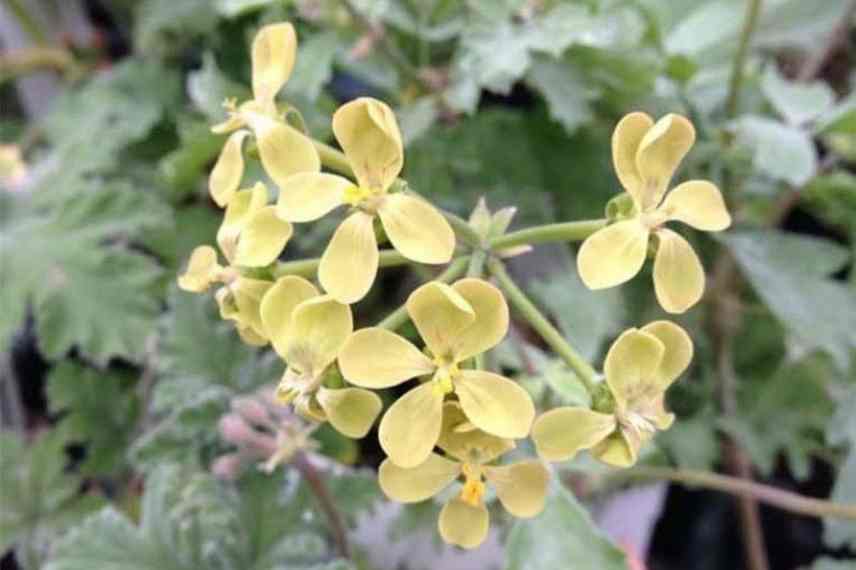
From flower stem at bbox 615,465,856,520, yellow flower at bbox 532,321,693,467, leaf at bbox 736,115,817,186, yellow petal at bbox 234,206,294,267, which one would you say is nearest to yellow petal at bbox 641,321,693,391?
yellow flower at bbox 532,321,693,467

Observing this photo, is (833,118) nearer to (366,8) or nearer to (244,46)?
(366,8)

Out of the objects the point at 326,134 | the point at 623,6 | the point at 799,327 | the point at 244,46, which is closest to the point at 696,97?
the point at 623,6

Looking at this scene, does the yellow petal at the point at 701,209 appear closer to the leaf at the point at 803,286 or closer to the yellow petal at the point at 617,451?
the yellow petal at the point at 617,451

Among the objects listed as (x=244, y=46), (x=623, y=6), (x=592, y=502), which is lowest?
(x=592, y=502)

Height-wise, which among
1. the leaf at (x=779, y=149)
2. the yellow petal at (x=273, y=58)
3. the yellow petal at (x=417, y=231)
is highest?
the yellow petal at (x=273, y=58)

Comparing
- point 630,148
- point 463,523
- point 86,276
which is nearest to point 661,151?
point 630,148

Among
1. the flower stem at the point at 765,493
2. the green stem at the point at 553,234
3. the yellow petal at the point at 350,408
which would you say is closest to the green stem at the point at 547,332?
the green stem at the point at 553,234
